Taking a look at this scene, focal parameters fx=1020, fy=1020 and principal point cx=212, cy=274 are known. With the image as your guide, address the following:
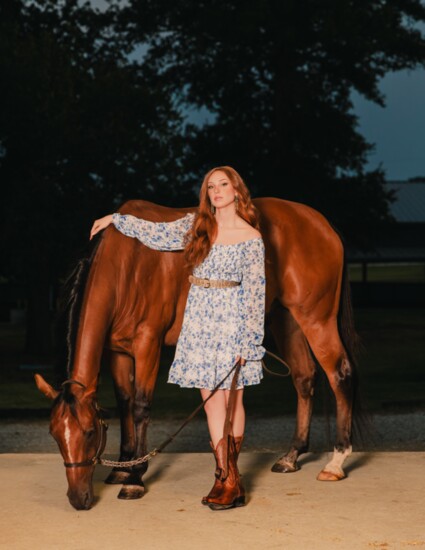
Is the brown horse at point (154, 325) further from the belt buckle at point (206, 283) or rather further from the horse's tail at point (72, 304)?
the belt buckle at point (206, 283)

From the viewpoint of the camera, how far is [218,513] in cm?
549

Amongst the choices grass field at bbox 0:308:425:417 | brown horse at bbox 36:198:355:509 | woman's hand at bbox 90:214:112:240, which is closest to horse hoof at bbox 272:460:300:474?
brown horse at bbox 36:198:355:509

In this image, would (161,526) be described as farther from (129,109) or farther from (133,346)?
(129,109)

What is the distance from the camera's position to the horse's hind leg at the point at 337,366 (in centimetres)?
666

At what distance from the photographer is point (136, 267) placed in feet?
20.0

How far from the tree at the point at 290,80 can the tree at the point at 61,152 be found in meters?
6.25

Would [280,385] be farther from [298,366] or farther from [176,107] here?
[176,107]

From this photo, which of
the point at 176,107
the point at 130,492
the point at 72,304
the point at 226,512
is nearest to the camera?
the point at 226,512

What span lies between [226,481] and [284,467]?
1212 millimetres

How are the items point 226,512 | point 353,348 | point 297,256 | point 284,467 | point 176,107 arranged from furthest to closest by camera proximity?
point 176,107
point 353,348
point 297,256
point 284,467
point 226,512

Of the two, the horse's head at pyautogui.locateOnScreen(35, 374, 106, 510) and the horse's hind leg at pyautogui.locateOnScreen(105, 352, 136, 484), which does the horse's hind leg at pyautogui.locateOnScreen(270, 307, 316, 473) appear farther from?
the horse's head at pyautogui.locateOnScreen(35, 374, 106, 510)

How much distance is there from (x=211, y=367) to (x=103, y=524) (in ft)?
3.30

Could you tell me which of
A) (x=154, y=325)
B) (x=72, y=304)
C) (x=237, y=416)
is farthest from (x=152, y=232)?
(x=237, y=416)

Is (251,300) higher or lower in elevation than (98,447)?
higher
